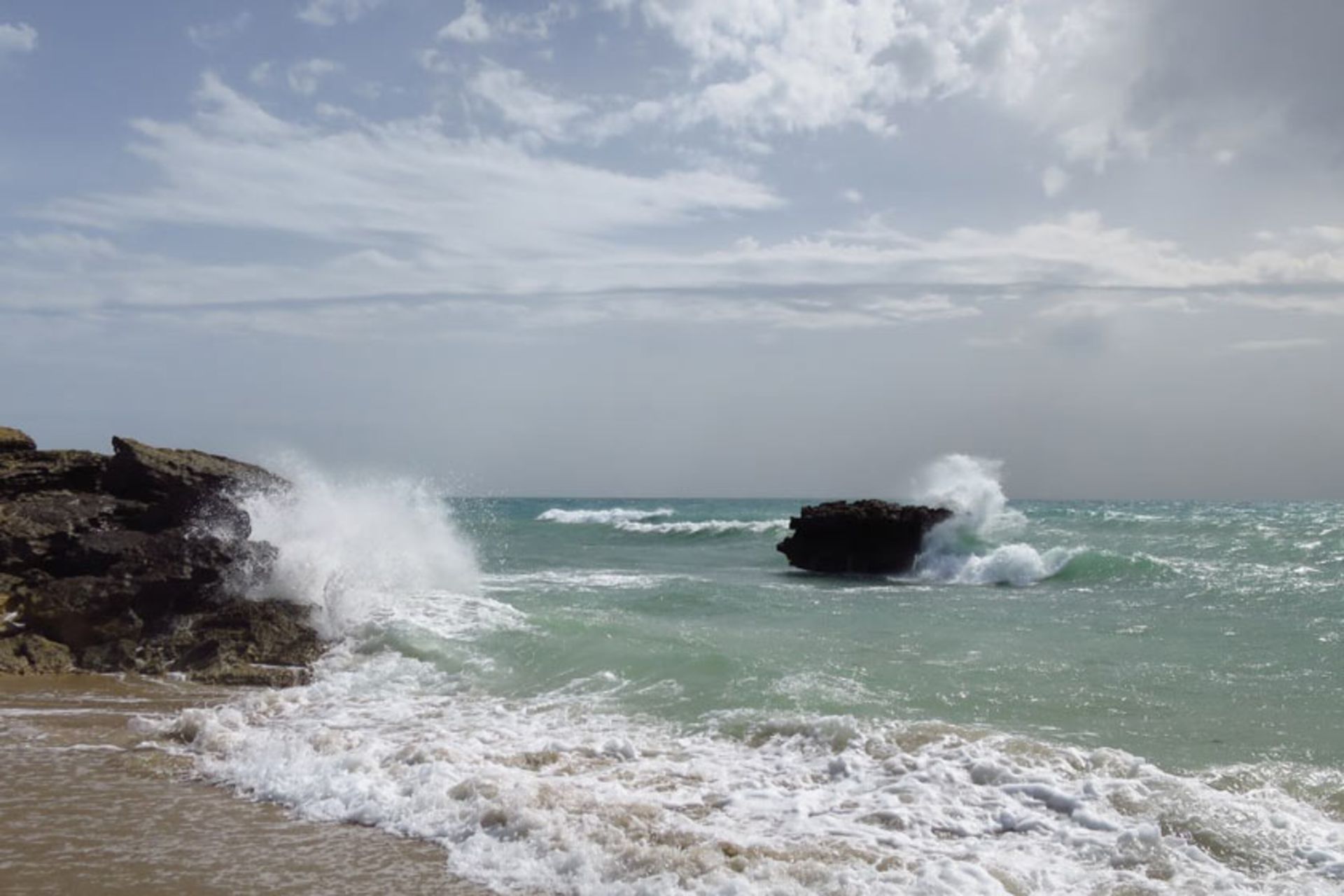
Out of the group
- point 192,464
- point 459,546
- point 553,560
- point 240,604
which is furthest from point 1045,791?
point 553,560

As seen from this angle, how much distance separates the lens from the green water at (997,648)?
748 centimetres

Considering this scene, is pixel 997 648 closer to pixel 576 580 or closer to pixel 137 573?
pixel 137 573

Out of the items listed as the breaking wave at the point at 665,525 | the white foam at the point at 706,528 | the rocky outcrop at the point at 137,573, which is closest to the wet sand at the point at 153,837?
the rocky outcrop at the point at 137,573

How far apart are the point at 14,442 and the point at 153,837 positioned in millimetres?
8835

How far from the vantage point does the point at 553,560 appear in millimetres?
23594

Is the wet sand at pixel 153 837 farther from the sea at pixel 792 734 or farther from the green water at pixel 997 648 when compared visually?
the green water at pixel 997 648

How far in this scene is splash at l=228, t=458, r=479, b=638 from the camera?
1101 cm

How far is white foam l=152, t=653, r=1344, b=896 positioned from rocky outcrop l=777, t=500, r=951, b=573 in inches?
559

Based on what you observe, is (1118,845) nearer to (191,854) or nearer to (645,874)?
(645,874)

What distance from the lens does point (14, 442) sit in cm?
1198

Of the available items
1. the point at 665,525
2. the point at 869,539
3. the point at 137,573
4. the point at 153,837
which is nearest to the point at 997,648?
the point at 153,837

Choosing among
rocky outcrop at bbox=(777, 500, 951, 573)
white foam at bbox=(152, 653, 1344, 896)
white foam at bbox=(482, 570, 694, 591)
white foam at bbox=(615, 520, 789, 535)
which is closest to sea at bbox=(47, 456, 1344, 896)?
white foam at bbox=(152, 653, 1344, 896)

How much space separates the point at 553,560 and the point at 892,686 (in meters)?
15.8

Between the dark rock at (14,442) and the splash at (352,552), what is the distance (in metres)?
2.86
